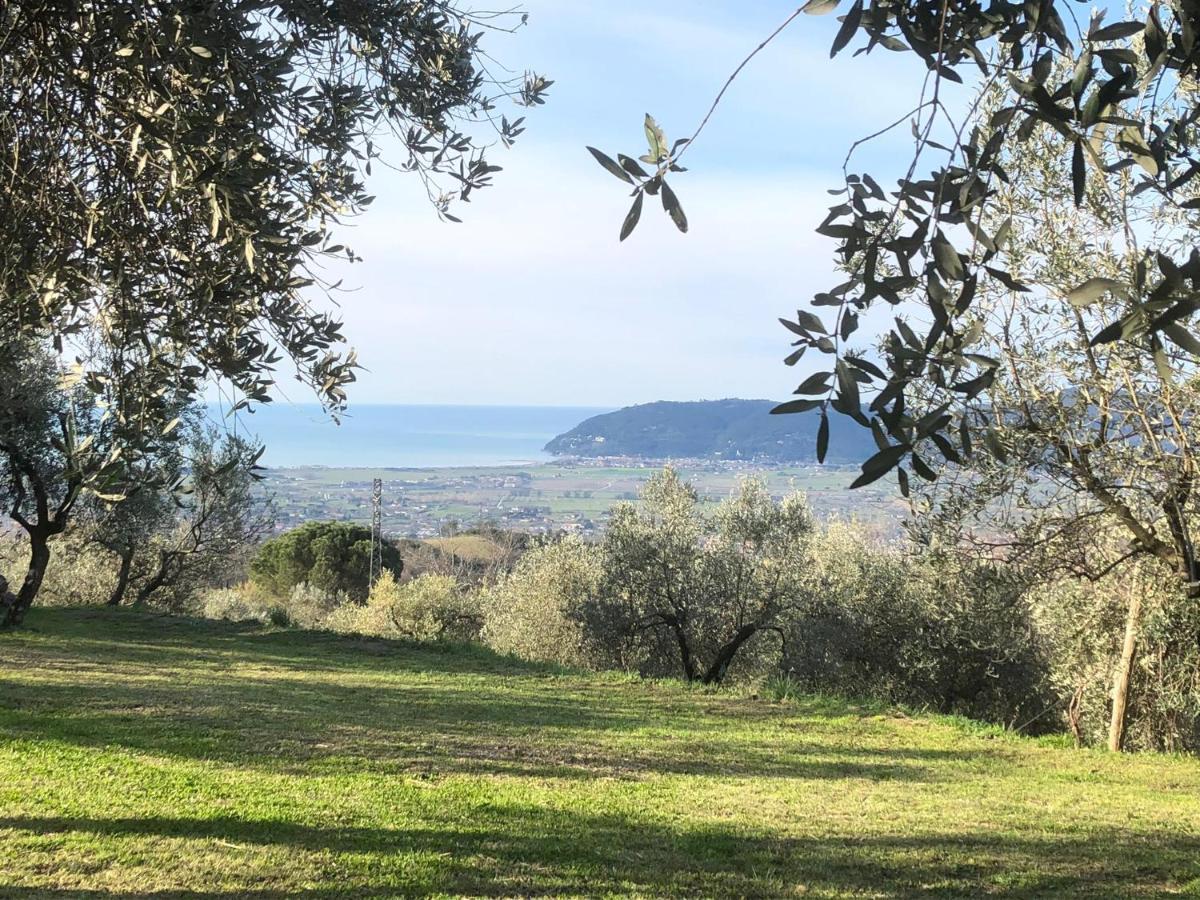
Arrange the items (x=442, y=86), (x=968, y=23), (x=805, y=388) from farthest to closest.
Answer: (x=442, y=86) → (x=968, y=23) → (x=805, y=388)

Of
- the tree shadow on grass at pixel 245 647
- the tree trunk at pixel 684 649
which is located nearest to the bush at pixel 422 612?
the tree shadow on grass at pixel 245 647

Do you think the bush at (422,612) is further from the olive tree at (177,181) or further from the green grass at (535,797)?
the olive tree at (177,181)

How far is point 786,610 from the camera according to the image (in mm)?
17812

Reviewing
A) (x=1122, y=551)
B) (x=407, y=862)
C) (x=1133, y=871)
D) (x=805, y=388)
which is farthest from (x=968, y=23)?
(x=1122, y=551)

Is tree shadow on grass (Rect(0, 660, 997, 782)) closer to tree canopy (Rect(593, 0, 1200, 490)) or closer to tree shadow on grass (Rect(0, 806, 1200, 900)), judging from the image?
tree shadow on grass (Rect(0, 806, 1200, 900))

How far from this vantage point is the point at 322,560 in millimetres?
39406

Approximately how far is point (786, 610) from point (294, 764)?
12185 mm

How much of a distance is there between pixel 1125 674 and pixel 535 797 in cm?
674

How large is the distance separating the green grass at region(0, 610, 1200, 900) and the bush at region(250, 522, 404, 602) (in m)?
27.7

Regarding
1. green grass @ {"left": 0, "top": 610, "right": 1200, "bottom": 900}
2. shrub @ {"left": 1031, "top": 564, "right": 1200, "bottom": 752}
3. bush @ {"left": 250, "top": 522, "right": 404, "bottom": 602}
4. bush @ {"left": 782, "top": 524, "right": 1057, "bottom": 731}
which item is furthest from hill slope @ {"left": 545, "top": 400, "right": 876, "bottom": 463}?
bush @ {"left": 250, "top": 522, "right": 404, "bottom": 602}

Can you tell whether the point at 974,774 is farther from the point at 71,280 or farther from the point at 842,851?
the point at 71,280

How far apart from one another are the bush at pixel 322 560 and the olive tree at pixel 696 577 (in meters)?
23.1

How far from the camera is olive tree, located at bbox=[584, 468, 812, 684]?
17469mm

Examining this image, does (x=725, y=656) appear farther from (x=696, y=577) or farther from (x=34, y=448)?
(x=34, y=448)
